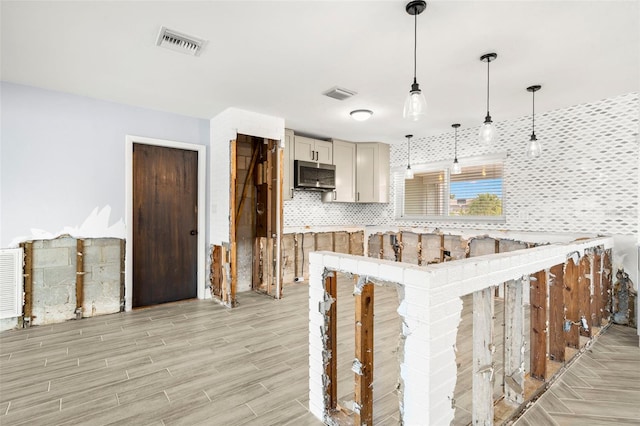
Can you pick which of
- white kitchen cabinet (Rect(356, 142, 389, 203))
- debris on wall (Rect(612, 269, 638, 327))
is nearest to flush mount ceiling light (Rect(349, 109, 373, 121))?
white kitchen cabinet (Rect(356, 142, 389, 203))

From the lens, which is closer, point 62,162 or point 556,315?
point 556,315

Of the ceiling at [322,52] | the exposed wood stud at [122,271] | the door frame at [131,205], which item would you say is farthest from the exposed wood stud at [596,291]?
the exposed wood stud at [122,271]

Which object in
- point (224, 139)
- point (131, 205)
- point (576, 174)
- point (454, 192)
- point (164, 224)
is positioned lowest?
point (164, 224)

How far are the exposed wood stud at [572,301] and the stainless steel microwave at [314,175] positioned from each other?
3502 millimetres

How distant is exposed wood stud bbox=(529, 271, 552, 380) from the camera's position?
2.07 metres

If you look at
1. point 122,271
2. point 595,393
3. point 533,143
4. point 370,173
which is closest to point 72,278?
point 122,271

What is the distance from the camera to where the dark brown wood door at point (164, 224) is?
4023 millimetres

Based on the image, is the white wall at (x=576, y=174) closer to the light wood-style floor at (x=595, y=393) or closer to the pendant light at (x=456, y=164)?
the pendant light at (x=456, y=164)

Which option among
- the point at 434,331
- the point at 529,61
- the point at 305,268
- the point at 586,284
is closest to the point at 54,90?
the point at 305,268

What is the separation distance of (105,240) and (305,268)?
9.54ft

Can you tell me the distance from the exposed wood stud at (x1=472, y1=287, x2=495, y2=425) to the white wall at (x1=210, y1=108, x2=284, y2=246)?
3.26 meters

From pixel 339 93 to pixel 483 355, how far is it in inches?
112

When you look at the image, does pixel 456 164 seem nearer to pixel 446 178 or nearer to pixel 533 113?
pixel 446 178

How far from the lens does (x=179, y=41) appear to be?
2.48 m
